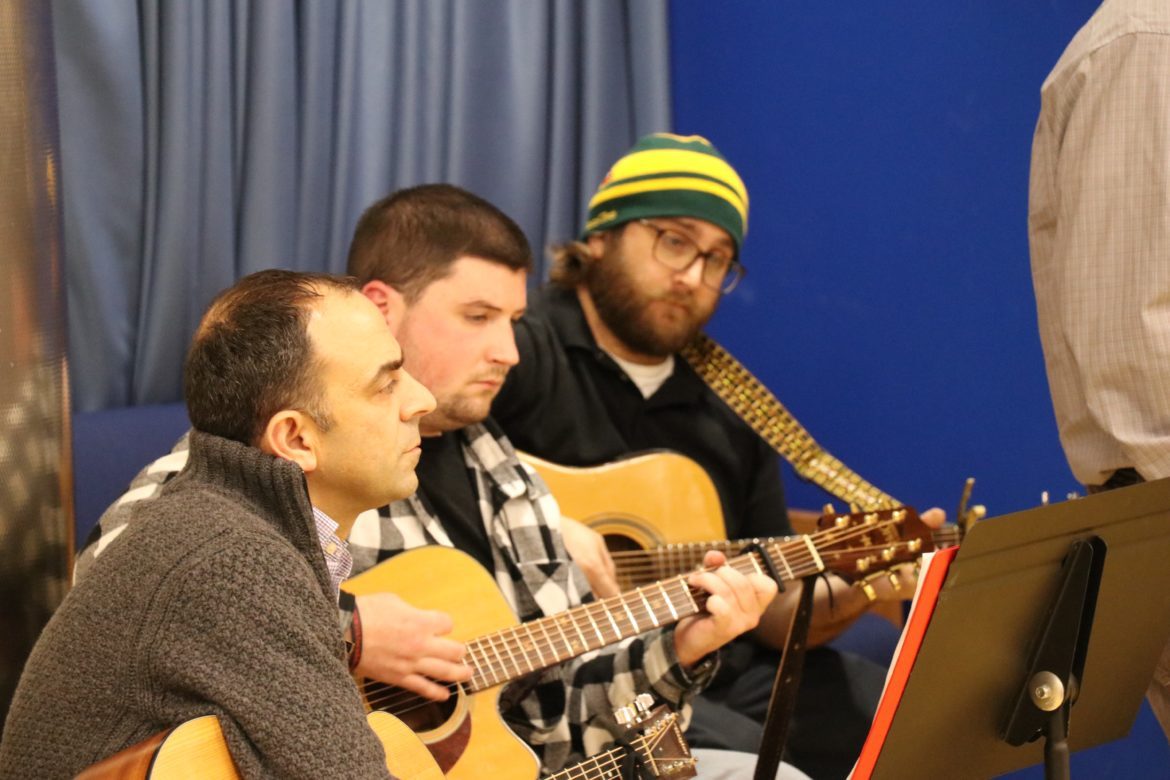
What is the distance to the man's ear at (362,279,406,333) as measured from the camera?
2082 mm

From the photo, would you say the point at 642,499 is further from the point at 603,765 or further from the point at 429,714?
the point at 603,765

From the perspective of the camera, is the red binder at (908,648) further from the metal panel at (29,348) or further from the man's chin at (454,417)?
the metal panel at (29,348)

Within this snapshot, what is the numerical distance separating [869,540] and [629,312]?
2.75 ft

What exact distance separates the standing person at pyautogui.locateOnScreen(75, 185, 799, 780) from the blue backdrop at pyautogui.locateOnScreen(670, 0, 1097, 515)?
1.24 meters

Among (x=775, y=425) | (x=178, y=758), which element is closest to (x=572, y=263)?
(x=775, y=425)

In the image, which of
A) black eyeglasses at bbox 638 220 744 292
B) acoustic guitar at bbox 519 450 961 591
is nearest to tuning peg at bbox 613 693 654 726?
acoustic guitar at bbox 519 450 961 591

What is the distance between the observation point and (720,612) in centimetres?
196

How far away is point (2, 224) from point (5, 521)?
431mm

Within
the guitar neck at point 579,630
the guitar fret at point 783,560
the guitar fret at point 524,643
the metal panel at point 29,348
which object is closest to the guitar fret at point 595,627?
the guitar neck at point 579,630

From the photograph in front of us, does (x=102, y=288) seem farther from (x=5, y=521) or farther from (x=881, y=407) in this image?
(x=881, y=407)

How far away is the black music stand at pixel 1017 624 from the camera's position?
1424mm

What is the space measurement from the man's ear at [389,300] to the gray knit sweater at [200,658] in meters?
0.82

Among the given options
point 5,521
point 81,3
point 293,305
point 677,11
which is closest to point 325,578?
point 293,305

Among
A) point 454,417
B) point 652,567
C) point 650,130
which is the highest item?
point 650,130
